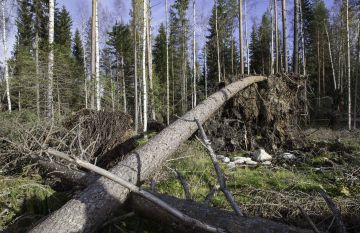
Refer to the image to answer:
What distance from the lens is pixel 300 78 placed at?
7.83 metres

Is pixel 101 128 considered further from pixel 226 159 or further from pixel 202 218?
pixel 202 218

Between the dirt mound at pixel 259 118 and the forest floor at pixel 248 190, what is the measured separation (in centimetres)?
65

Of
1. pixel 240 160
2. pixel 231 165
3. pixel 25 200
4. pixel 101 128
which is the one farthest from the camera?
pixel 240 160

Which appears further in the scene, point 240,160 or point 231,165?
point 240,160

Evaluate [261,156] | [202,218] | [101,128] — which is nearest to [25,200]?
[202,218]

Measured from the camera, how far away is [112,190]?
324 cm

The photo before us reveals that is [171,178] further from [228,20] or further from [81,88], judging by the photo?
[228,20]

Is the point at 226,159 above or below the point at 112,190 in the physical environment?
below

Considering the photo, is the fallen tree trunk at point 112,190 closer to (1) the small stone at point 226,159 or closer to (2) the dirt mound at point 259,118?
(1) the small stone at point 226,159

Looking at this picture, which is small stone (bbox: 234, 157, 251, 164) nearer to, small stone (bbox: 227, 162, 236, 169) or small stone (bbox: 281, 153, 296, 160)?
small stone (bbox: 227, 162, 236, 169)

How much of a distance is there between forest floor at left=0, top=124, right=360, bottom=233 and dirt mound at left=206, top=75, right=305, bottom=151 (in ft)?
2.13

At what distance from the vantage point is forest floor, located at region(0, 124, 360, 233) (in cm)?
347

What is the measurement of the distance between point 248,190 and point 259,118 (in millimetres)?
3389

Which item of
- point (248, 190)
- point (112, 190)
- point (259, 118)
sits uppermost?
point (259, 118)
